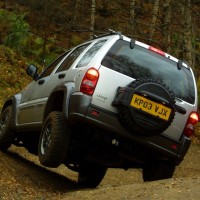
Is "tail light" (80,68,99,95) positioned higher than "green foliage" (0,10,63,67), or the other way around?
"tail light" (80,68,99,95)

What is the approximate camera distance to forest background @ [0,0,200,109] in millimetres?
14047

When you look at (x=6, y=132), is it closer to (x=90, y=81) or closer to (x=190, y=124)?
(x=90, y=81)

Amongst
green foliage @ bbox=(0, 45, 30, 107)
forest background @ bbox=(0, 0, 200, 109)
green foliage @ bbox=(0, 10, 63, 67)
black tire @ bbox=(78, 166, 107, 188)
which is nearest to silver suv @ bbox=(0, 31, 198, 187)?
black tire @ bbox=(78, 166, 107, 188)

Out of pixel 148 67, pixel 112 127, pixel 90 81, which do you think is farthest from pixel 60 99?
pixel 148 67

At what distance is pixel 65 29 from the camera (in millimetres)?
12180

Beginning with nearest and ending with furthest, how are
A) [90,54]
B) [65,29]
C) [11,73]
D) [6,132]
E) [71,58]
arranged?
1. [90,54]
2. [71,58]
3. [6,132]
4. [65,29]
5. [11,73]

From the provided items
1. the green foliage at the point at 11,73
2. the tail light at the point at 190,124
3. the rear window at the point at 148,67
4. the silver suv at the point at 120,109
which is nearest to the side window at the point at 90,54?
the silver suv at the point at 120,109

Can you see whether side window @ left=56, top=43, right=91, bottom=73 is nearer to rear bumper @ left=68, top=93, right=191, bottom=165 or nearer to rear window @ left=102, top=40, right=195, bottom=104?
rear window @ left=102, top=40, right=195, bottom=104

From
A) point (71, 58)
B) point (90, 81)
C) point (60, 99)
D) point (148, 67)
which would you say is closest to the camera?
point (90, 81)

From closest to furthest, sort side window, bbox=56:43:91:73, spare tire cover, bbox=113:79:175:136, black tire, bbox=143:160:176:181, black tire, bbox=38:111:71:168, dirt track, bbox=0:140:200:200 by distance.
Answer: dirt track, bbox=0:140:200:200
spare tire cover, bbox=113:79:175:136
black tire, bbox=38:111:71:168
black tire, bbox=143:160:176:181
side window, bbox=56:43:91:73

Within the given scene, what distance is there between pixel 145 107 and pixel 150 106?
0.06m

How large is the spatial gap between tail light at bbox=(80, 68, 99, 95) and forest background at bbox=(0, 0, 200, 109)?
17.9 feet

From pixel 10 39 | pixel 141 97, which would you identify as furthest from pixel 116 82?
pixel 10 39

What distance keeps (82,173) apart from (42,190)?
76.5 inches
